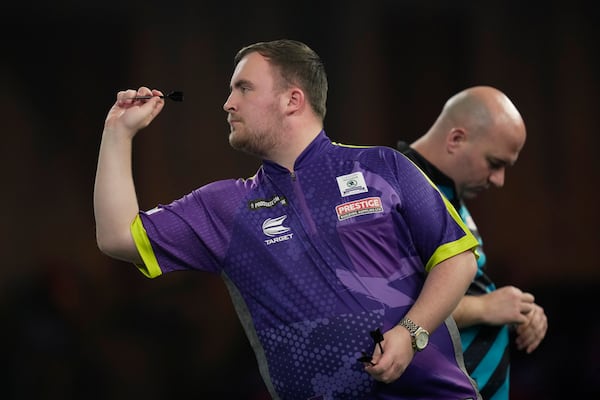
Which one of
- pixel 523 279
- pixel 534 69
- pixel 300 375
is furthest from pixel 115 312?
pixel 300 375

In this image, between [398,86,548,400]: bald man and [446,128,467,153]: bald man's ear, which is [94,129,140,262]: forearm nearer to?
[398,86,548,400]: bald man

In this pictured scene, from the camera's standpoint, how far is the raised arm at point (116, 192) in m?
2.36

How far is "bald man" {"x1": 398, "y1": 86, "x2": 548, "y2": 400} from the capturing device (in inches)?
A: 116

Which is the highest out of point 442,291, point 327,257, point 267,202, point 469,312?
point 267,202

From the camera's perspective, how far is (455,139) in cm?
316

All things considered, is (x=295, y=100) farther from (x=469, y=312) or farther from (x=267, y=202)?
(x=469, y=312)

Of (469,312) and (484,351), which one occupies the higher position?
(469,312)

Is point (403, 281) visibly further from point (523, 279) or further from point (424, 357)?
point (523, 279)

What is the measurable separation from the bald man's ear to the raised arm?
1147 millimetres

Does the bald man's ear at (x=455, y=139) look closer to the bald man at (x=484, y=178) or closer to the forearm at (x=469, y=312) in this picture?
the bald man at (x=484, y=178)

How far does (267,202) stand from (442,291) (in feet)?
1.61

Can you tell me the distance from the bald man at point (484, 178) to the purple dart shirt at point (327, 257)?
0.56m

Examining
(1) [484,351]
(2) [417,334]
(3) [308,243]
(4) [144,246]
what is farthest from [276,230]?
(1) [484,351]

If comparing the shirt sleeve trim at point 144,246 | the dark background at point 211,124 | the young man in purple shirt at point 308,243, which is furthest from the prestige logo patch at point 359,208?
the dark background at point 211,124
